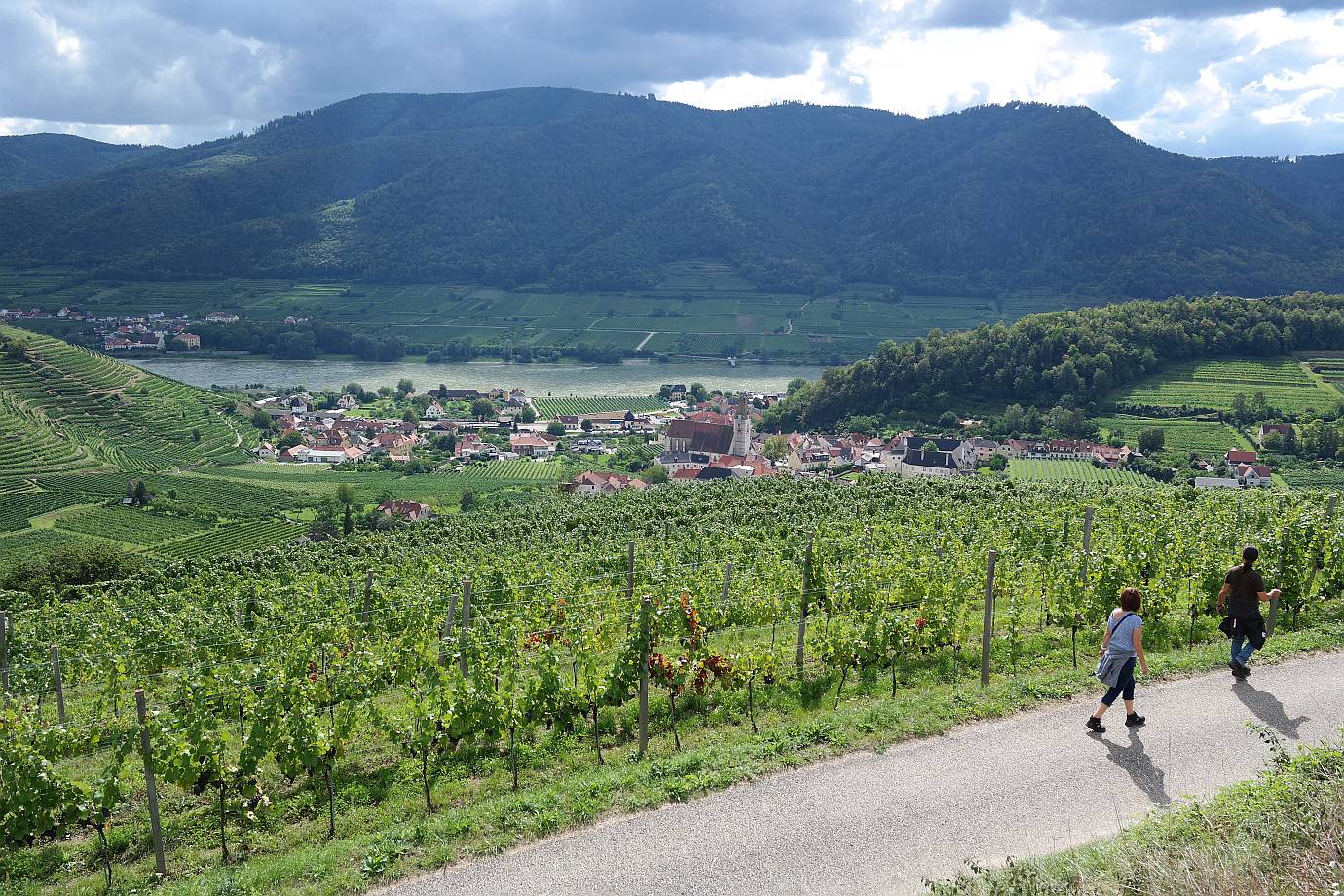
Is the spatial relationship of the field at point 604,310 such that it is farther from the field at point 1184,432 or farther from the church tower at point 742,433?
the field at point 1184,432

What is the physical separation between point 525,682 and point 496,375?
10701 centimetres

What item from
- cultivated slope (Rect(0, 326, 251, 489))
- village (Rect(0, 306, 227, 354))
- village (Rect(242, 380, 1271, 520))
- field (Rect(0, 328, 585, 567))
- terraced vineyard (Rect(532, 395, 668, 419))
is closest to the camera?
field (Rect(0, 328, 585, 567))

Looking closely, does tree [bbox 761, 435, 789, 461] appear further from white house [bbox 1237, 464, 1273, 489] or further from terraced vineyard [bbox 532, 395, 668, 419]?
white house [bbox 1237, 464, 1273, 489]

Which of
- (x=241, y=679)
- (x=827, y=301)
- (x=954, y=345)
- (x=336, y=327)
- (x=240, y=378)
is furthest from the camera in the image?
(x=827, y=301)

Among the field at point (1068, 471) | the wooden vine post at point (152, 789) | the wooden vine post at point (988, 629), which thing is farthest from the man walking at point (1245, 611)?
the field at point (1068, 471)

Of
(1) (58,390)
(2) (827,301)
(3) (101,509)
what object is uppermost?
(2) (827,301)

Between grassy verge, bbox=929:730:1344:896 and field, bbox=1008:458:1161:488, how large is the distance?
138 feet

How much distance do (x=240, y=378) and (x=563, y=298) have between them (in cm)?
6160

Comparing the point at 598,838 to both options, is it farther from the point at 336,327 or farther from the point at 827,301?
the point at 827,301

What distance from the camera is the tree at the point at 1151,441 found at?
2100 inches

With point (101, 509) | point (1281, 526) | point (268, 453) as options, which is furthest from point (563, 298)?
point (1281, 526)

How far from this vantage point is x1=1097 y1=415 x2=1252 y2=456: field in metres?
52.2

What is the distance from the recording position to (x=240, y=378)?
105938 millimetres

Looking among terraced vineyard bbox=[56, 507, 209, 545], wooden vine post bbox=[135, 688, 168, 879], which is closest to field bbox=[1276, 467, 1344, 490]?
wooden vine post bbox=[135, 688, 168, 879]
